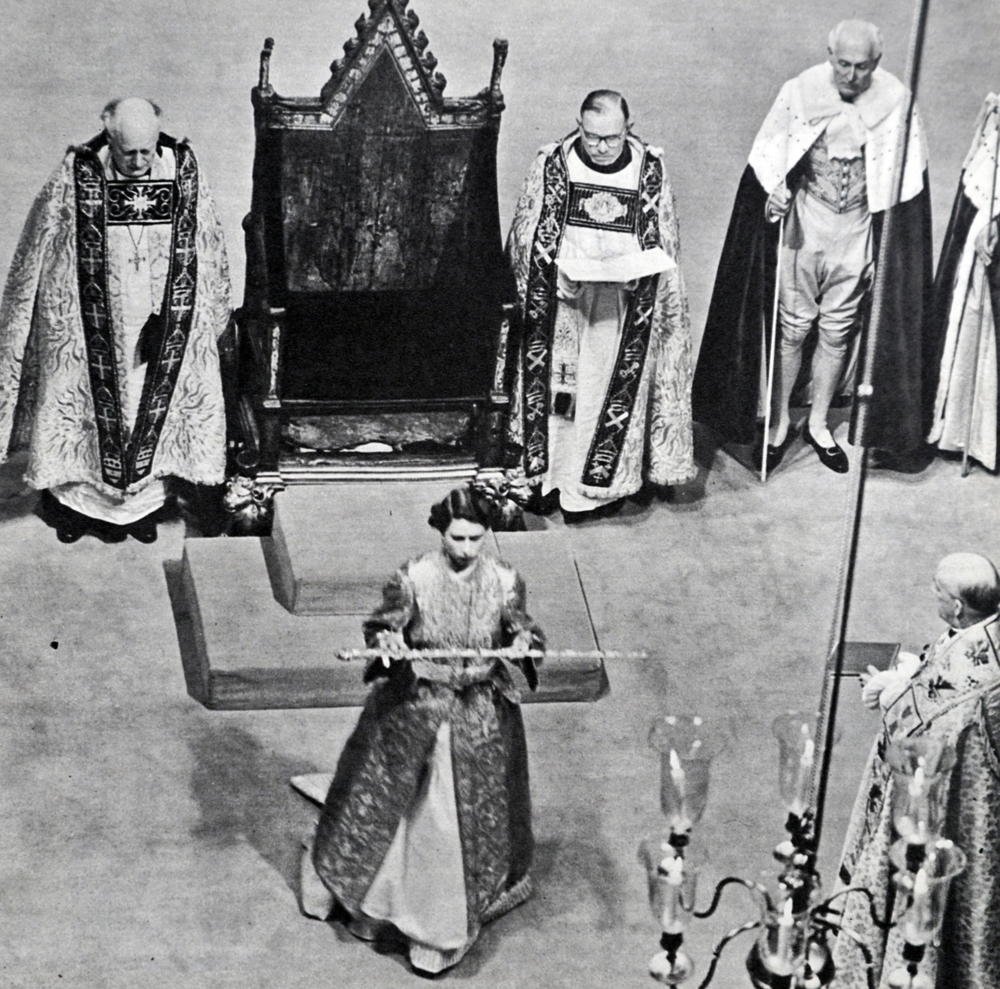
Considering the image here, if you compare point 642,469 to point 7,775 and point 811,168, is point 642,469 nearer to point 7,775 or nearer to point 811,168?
point 811,168

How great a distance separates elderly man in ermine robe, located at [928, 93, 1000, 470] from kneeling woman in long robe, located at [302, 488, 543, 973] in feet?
8.43

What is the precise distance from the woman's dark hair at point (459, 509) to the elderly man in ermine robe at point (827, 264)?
2.32 m

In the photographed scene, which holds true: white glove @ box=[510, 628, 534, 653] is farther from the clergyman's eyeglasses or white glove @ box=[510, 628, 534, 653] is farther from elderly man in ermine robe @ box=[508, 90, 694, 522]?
the clergyman's eyeglasses

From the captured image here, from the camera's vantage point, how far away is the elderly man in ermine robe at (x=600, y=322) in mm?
12328

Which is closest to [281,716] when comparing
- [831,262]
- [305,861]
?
[305,861]

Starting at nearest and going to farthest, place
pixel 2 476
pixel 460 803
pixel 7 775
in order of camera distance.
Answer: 1. pixel 460 803
2. pixel 7 775
3. pixel 2 476

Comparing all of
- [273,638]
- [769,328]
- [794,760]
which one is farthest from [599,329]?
[794,760]

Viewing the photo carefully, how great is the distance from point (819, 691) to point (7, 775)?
3142 millimetres

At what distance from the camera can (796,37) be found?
12219mm

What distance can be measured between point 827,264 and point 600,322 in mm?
948

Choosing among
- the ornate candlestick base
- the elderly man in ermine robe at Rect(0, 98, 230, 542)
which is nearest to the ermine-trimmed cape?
the elderly man in ermine robe at Rect(0, 98, 230, 542)

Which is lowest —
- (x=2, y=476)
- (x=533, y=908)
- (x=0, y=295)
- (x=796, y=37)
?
(x=533, y=908)

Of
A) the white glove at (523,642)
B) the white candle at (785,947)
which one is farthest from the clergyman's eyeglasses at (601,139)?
the white candle at (785,947)

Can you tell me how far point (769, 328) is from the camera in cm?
1287
